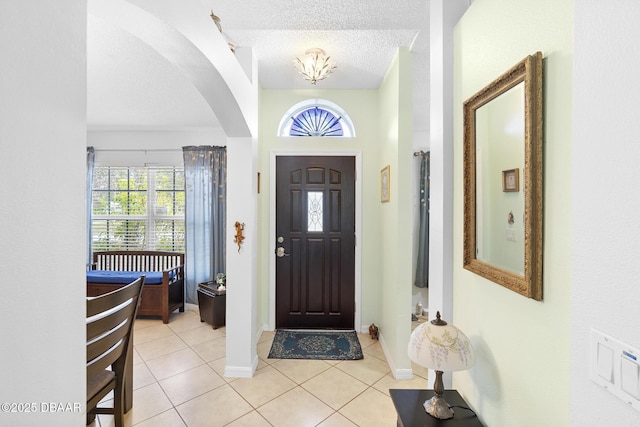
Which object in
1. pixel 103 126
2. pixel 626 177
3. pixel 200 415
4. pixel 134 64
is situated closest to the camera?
pixel 626 177

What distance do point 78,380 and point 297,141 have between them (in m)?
2.84

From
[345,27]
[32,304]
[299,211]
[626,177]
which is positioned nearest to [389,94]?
[345,27]

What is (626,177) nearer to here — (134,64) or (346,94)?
(346,94)

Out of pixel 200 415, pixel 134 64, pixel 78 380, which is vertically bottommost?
pixel 200 415

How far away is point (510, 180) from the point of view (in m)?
0.98

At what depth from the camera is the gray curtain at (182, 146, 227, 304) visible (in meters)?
4.16

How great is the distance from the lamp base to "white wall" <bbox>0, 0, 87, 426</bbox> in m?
1.16

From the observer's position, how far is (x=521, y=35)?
0.95 m

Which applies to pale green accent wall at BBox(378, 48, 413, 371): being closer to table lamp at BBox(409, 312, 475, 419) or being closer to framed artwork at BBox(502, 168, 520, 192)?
table lamp at BBox(409, 312, 475, 419)

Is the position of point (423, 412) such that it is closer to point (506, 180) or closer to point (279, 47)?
point (506, 180)

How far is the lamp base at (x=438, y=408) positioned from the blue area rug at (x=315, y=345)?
5.42 ft

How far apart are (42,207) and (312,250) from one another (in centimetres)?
276

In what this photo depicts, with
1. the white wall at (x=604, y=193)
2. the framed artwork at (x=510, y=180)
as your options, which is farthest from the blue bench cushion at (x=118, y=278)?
the white wall at (x=604, y=193)

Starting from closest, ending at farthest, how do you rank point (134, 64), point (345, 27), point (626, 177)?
point (626, 177), point (345, 27), point (134, 64)
